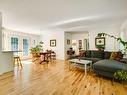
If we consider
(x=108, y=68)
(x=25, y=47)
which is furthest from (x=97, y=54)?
(x=25, y=47)

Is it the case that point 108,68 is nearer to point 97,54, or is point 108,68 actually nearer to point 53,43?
point 97,54

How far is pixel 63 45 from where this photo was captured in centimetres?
879

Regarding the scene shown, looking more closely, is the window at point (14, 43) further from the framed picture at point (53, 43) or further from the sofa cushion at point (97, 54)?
the sofa cushion at point (97, 54)

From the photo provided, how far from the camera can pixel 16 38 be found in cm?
870

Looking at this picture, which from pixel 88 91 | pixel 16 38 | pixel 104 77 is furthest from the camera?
pixel 16 38

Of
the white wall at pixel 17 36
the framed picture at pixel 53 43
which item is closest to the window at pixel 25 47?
the white wall at pixel 17 36

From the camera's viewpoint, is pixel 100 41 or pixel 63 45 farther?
pixel 63 45

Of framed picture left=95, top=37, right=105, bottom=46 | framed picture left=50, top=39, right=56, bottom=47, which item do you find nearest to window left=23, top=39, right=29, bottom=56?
framed picture left=50, top=39, right=56, bottom=47

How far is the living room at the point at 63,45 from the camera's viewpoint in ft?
A: 9.97

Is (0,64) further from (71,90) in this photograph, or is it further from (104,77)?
(104,77)

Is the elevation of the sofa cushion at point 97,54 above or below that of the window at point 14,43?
below

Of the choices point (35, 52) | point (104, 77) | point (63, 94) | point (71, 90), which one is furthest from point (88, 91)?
point (35, 52)

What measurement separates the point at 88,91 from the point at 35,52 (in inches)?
229

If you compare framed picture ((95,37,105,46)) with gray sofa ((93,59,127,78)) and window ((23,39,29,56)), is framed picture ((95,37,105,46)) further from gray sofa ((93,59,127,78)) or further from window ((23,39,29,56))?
window ((23,39,29,56))
